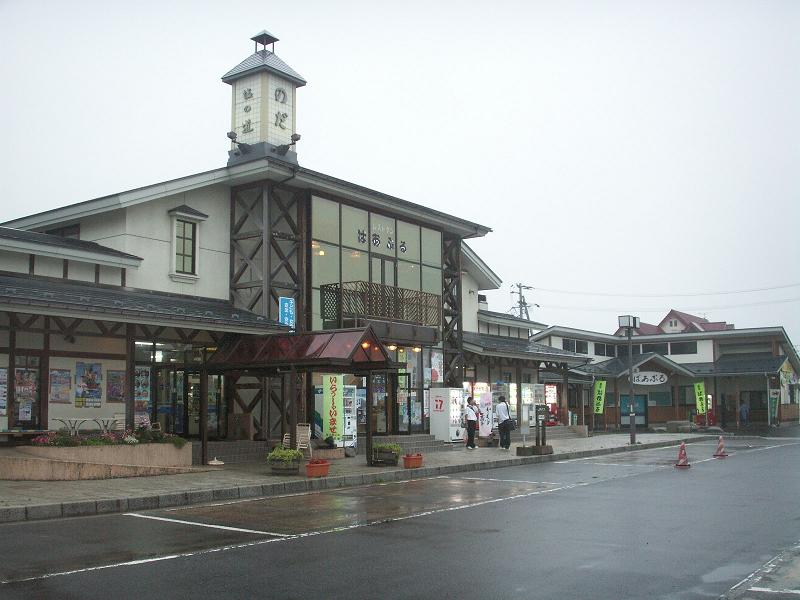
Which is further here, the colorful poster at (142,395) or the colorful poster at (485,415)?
the colorful poster at (485,415)

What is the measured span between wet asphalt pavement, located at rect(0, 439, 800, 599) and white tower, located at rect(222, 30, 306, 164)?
1337cm

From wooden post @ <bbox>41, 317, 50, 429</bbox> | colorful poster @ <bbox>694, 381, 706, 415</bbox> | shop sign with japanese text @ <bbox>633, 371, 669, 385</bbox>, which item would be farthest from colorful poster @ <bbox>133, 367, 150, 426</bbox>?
shop sign with japanese text @ <bbox>633, 371, 669, 385</bbox>

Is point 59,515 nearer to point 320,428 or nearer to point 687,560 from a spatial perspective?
point 687,560

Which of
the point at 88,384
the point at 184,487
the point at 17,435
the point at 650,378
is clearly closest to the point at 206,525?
the point at 184,487

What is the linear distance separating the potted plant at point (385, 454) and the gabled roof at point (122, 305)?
435 centimetres

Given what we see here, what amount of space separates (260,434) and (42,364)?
667 cm

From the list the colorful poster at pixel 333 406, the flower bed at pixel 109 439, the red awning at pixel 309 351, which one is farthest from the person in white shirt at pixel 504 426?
the flower bed at pixel 109 439

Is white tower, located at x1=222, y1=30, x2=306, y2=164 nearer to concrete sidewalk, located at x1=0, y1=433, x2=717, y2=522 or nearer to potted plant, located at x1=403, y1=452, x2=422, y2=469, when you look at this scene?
concrete sidewalk, located at x1=0, y1=433, x2=717, y2=522

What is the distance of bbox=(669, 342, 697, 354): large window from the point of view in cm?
5494

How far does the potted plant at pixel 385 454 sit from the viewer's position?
2003 centimetres

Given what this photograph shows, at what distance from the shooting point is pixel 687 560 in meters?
8.68

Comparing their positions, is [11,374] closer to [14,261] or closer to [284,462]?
[14,261]

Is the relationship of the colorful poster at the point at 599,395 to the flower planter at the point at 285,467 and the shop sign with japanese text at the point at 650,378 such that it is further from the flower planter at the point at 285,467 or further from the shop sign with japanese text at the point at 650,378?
the flower planter at the point at 285,467

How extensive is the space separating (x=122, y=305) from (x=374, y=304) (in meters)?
9.51
